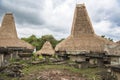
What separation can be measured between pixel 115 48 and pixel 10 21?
16.3 metres

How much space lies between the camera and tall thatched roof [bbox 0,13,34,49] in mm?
26219

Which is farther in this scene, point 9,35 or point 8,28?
point 8,28

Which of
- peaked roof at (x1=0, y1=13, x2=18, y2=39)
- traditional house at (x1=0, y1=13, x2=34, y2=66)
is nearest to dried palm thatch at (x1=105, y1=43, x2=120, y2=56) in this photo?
traditional house at (x1=0, y1=13, x2=34, y2=66)

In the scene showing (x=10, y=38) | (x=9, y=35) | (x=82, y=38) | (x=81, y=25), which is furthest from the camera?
(x=9, y=35)

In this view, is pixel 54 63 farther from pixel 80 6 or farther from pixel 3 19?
pixel 3 19

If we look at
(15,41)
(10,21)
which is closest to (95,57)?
(15,41)

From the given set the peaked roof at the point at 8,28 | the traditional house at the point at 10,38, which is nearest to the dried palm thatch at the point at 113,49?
the traditional house at the point at 10,38

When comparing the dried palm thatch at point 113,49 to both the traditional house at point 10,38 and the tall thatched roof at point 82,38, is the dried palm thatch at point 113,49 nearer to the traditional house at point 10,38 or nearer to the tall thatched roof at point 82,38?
the tall thatched roof at point 82,38

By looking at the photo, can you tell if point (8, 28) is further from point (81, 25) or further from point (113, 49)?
point (113, 49)

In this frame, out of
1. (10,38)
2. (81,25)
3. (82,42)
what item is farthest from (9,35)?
(82,42)

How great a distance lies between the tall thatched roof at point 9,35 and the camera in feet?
86.0

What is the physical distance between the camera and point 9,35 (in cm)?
2741

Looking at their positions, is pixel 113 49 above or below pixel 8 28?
below

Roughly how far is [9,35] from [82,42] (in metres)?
9.61
